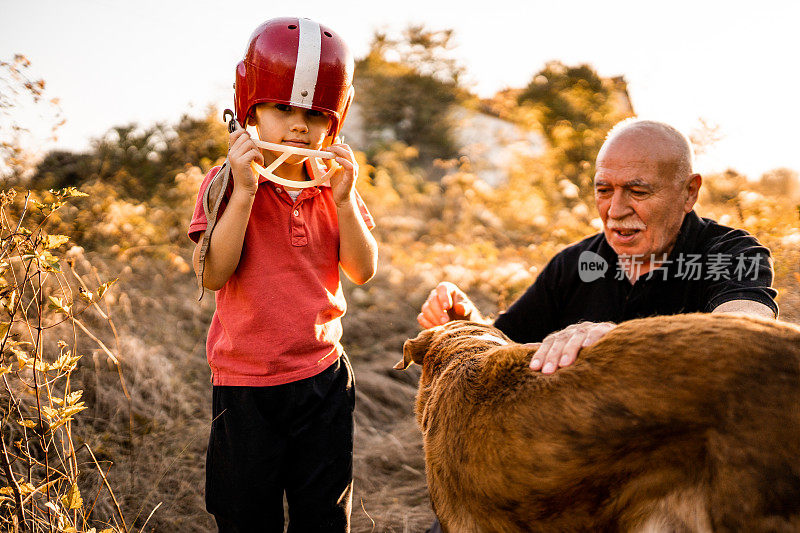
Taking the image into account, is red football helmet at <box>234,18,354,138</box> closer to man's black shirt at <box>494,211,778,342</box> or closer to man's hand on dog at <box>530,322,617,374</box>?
man's hand on dog at <box>530,322,617,374</box>

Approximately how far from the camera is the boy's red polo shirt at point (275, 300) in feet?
9.04

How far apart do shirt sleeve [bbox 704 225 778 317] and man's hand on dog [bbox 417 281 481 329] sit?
1.37m

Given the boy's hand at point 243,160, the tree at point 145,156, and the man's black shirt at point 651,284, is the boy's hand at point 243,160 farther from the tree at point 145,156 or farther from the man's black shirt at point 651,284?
the tree at point 145,156

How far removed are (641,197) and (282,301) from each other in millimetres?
2181

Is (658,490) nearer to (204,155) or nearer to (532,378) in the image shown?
(532,378)

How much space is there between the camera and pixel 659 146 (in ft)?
11.1

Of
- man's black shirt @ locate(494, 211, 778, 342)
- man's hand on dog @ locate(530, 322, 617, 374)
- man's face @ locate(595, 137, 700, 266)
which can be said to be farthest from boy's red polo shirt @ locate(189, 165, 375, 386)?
man's face @ locate(595, 137, 700, 266)

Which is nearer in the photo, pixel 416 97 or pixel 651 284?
pixel 651 284

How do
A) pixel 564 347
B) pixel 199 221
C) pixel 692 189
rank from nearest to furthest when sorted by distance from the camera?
pixel 564 347 → pixel 199 221 → pixel 692 189

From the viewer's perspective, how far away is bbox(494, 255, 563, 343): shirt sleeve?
4.03 metres

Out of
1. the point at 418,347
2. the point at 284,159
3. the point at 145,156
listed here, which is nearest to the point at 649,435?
the point at 418,347

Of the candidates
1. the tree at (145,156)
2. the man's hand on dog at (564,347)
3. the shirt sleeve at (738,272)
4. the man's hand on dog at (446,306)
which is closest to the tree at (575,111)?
the tree at (145,156)

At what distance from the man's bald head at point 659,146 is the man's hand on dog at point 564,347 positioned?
5.38 ft

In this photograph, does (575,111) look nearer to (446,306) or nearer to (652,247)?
(652,247)
